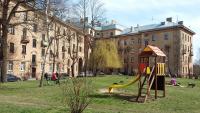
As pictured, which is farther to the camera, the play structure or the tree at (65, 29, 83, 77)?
the tree at (65, 29, 83, 77)

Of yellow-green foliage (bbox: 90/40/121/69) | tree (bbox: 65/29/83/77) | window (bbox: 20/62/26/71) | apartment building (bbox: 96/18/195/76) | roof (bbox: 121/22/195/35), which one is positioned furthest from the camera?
roof (bbox: 121/22/195/35)

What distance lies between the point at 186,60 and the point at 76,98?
78950 mm

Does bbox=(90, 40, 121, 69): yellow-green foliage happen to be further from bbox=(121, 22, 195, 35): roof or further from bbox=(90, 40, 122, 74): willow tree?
bbox=(121, 22, 195, 35): roof

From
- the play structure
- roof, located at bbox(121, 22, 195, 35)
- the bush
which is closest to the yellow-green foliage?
roof, located at bbox(121, 22, 195, 35)

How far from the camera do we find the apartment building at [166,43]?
82125 millimetres

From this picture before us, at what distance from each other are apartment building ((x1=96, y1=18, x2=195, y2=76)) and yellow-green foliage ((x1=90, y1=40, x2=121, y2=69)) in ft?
49.9

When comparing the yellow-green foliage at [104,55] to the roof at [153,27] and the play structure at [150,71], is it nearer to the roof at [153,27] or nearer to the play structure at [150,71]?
the roof at [153,27]

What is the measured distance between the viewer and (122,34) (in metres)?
99.4

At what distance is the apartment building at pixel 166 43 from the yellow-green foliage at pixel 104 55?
15.2 metres

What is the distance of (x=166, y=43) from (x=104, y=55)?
25.6m

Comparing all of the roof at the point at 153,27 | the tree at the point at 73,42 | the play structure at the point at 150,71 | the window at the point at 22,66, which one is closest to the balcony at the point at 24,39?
the window at the point at 22,66

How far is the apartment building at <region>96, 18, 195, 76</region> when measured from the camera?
8212 cm

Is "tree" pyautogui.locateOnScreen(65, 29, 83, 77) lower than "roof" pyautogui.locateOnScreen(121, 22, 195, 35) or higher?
lower

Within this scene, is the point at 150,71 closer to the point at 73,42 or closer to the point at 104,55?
the point at 104,55
